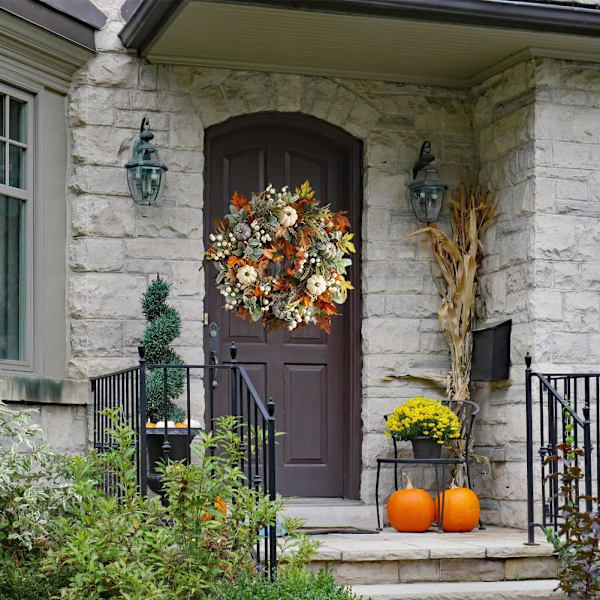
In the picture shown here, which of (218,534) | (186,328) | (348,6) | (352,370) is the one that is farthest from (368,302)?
(218,534)

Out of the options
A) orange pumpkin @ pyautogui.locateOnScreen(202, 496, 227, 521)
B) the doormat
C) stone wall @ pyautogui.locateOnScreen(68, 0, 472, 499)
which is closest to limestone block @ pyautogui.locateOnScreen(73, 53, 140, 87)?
stone wall @ pyautogui.locateOnScreen(68, 0, 472, 499)

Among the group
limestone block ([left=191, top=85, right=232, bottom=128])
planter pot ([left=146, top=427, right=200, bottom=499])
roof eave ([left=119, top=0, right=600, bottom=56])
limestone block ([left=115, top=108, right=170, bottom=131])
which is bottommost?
planter pot ([left=146, top=427, right=200, bottom=499])

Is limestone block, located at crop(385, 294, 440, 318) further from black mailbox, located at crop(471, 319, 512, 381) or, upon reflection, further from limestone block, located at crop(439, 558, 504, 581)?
limestone block, located at crop(439, 558, 504, 581)

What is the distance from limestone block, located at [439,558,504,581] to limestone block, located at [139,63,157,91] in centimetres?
340

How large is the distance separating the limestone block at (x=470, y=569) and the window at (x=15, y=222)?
273 cm

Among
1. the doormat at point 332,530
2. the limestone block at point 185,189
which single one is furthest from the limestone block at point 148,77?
the doormat at point 332,530

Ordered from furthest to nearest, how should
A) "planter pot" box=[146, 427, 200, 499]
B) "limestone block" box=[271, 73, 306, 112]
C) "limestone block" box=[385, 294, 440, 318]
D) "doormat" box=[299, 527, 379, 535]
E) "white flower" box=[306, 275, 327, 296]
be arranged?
"limestone block" box=[385, 294, 440, 318] → "limestone block" box=[271, 73, 306, 112] → "doormat" box=[299, 527, 379, 535] → "white flower" box=[306, 275, 327, 296] → "planter pot" box=[146, 427, 200, 499]

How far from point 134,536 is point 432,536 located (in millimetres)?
2337

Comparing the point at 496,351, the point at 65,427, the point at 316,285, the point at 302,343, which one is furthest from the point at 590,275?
the point at 65,427

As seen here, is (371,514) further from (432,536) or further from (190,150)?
(190,150)

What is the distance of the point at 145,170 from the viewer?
22.9 ft

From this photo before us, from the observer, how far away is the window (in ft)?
21.7

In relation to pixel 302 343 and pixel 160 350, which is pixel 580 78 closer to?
pixel 302 343

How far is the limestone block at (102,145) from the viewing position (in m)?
7.06
